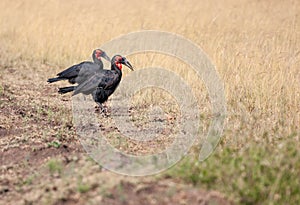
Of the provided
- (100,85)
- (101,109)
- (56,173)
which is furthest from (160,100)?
(56,173)

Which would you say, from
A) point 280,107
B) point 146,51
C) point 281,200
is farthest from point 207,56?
point 281,200

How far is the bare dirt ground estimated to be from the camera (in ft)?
11.6

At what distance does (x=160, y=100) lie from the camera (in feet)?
23.7

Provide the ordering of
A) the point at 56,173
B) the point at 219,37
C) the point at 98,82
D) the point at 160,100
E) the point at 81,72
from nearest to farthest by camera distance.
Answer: the point at 56,173 < the point at 98,82 < the point at 81,72 < the point at 160,100 < the point at 219,37

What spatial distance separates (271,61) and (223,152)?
3.49 metres

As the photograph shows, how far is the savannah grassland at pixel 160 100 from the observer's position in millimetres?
3600

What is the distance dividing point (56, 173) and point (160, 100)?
10.5ft

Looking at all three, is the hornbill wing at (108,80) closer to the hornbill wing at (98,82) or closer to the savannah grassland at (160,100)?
the hornbill wing at (98,82)

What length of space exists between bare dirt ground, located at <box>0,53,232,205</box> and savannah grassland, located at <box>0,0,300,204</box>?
11mm

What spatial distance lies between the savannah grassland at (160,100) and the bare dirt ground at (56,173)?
0.04ft

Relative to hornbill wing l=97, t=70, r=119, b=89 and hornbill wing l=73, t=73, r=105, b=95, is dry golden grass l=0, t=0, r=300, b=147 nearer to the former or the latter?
hornbill wing l=97, t=70, r=119, b=89

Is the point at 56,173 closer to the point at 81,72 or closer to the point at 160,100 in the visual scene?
the point at 81,72

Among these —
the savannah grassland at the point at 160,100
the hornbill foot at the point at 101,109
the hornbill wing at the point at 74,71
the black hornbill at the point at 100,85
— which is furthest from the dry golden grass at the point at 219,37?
the hornbill wing at the point at 74,71

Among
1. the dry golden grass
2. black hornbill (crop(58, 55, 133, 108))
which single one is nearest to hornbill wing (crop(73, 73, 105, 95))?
black hornbill (crop(58, 55, 133, 108))
